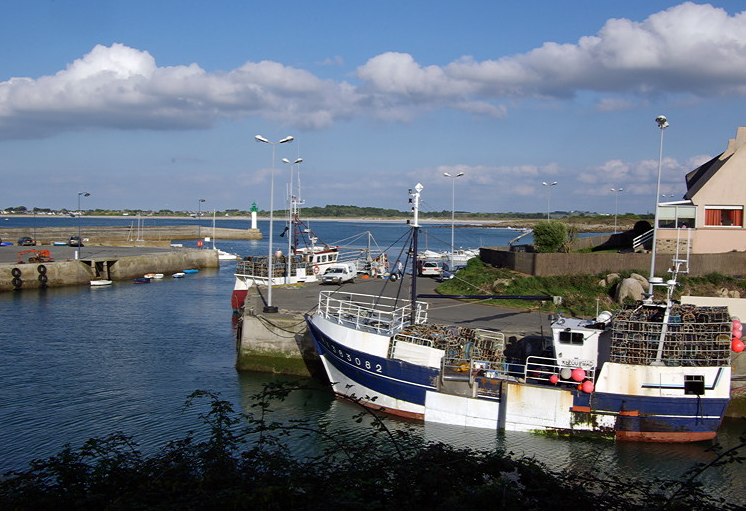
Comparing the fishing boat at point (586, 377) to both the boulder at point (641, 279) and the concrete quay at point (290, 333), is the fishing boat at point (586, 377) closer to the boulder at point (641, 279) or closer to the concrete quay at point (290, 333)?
the concrete quay at point (290, 333)

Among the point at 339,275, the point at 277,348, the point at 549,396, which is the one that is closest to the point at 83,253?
the point at 339,275

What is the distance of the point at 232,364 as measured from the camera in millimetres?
28266

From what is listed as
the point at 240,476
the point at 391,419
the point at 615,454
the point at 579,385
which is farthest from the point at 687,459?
the point at 240,476

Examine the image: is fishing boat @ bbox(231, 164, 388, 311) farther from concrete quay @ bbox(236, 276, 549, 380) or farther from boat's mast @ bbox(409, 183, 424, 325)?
boat's mast @ bbox(409, 183, 424, 325)

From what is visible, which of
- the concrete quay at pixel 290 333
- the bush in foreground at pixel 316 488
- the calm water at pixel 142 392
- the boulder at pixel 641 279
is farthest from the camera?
the boulder at pixel 641 279

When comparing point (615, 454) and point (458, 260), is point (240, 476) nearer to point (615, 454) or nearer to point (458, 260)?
point (615, 454)

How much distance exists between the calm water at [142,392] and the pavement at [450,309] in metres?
3.76

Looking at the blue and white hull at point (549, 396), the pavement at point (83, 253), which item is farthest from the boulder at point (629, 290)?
the pavement at point (83, 253)

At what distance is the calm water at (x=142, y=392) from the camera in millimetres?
18391

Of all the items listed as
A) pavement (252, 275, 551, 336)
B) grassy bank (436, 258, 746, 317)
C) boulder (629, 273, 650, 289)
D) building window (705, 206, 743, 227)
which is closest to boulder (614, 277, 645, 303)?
boulder (629, 273, 650, 289)

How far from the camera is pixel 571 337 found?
66.4 ft

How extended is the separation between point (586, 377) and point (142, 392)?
605 inches

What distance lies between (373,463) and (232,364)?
63.7 feet

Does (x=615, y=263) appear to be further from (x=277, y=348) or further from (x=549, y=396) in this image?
(x=277, y=348)
